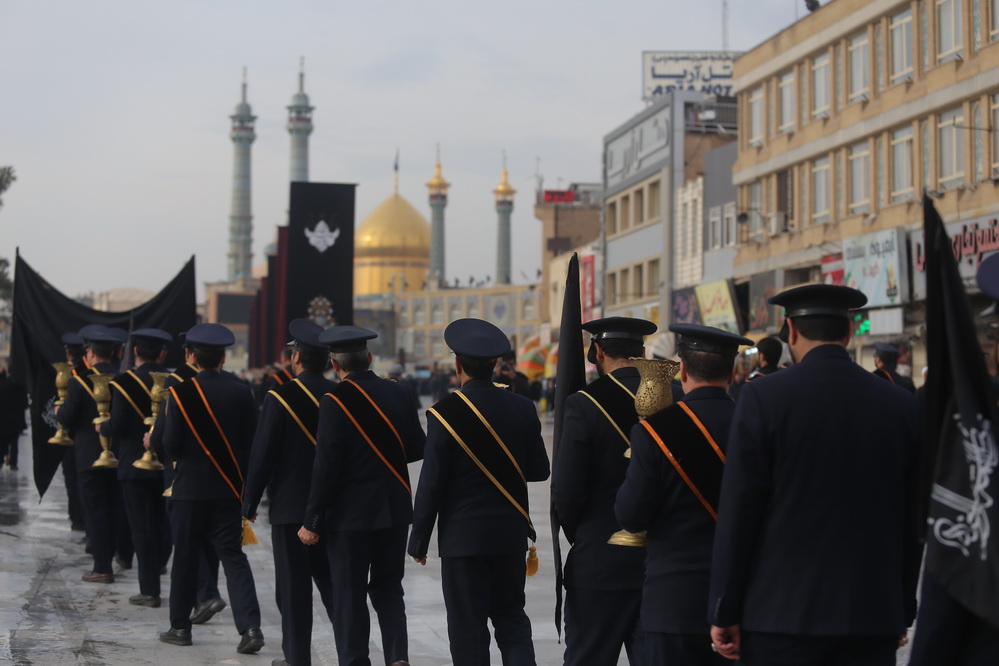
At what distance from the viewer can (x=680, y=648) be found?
4.53 m

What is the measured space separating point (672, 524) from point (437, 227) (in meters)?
129

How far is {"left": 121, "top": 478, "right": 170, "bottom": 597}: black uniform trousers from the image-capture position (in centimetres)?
920

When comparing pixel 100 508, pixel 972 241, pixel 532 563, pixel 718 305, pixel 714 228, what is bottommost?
pixel 100 508

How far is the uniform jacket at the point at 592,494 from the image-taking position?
17.3ft

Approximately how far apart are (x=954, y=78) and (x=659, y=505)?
2224 centimetres

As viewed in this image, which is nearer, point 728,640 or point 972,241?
point 728,640

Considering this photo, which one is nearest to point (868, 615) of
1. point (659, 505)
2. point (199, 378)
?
point (659, 505)

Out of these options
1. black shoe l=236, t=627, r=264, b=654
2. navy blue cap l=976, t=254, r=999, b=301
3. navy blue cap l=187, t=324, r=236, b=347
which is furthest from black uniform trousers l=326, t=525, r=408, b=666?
navy blue cap l=976, t=254, r=999, b=301

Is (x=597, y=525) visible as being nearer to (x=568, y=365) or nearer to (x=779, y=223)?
(x=568, y=365)

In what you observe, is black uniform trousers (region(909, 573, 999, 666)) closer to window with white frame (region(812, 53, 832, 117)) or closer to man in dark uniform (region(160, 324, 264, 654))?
man in dark uniform (region(160, 324, 264, 654))

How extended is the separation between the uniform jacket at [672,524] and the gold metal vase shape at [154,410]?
5051 millimetres

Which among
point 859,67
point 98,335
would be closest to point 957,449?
point 98,335

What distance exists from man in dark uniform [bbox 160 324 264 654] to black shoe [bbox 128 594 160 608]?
43.3 inches

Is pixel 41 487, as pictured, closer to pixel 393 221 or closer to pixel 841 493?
pixel 841 493
